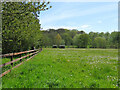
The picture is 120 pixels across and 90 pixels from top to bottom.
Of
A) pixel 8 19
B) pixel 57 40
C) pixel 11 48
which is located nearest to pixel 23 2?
pixel 8 19

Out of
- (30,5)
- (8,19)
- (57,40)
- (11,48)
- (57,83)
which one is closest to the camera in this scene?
(57,83)

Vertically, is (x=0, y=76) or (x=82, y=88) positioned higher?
(x=0, y=76)

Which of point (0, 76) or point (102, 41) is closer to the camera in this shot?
point (0, 76)

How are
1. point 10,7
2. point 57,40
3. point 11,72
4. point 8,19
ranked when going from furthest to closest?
point 57,40, point 8,19, point 10,7, point 11,72

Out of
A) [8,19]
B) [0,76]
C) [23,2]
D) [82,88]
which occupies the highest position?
[23,2]

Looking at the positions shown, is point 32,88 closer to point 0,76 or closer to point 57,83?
A: point 57,83

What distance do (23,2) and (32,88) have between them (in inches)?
Answer: 217

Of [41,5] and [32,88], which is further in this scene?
[41,5]

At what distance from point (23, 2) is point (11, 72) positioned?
4867 millimetres

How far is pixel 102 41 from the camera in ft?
358

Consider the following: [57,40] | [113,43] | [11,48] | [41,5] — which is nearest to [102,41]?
[113,43]

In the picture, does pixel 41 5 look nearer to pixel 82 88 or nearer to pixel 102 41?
pixel 82 88

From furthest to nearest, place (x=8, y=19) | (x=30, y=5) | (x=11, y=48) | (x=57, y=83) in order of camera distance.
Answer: (x=11, y=48)
(x=8, y=19)
(x=30, y=5)
(x=57, y=83)

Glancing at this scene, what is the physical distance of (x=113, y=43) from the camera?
109500mm
